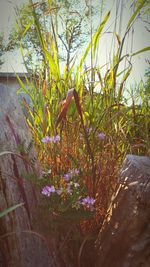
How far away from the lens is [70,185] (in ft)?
5.04

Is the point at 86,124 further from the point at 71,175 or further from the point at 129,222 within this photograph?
the point at 129,222

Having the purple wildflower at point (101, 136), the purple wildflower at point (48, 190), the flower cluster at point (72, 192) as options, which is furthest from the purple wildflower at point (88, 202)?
the purple wildflower at point (101, 136)

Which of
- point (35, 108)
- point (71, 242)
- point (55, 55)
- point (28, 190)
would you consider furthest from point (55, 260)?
point (55, 55)

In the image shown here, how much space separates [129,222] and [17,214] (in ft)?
1.33

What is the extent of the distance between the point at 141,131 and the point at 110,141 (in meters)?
0.47

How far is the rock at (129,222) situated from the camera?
1.39 m

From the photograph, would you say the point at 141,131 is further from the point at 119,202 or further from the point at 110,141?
the point at 119,202

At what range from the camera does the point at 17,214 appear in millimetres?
1534

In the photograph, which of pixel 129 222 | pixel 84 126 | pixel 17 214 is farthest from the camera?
pixel 84 126

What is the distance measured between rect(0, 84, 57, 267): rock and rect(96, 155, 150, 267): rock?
24 cm

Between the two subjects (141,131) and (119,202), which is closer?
(119,202)

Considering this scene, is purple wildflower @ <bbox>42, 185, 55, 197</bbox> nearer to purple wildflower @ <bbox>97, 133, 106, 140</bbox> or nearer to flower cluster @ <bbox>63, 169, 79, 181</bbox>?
flower cluster @ <bbox>63, 169, 79, 181</bbox>

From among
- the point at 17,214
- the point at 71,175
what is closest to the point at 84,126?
the point at 71,175

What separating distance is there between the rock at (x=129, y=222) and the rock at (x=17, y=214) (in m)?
0.24
